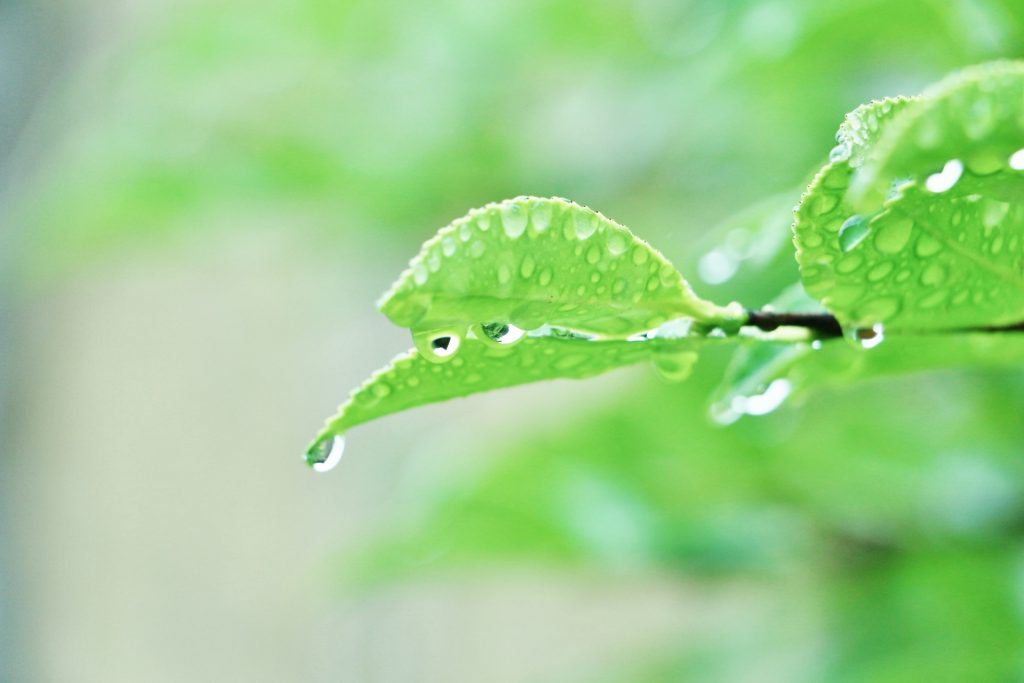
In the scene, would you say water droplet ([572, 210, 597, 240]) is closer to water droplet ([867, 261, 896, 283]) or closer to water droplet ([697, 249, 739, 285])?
water droplet ([867, 261, 896, 283])

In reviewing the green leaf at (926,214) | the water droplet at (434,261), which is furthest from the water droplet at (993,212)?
the water droplet at (434,261)

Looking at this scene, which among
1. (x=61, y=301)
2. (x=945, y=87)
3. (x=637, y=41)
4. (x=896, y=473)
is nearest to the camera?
(x=945, y=87)

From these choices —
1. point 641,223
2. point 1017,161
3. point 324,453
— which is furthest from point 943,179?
point 641,223

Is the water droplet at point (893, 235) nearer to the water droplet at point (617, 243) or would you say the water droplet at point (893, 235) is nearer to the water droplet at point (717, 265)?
the water droplet at point (617, 243)

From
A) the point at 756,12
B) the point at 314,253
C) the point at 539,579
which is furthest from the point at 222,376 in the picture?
the point at 756,12

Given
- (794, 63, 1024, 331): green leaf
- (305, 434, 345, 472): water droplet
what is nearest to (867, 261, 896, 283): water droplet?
(794, 63, 1024, 331): green leaf

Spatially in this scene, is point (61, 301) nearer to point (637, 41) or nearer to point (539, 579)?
point (539, 579)

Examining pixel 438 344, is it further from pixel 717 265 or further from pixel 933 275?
pixel 717 265
